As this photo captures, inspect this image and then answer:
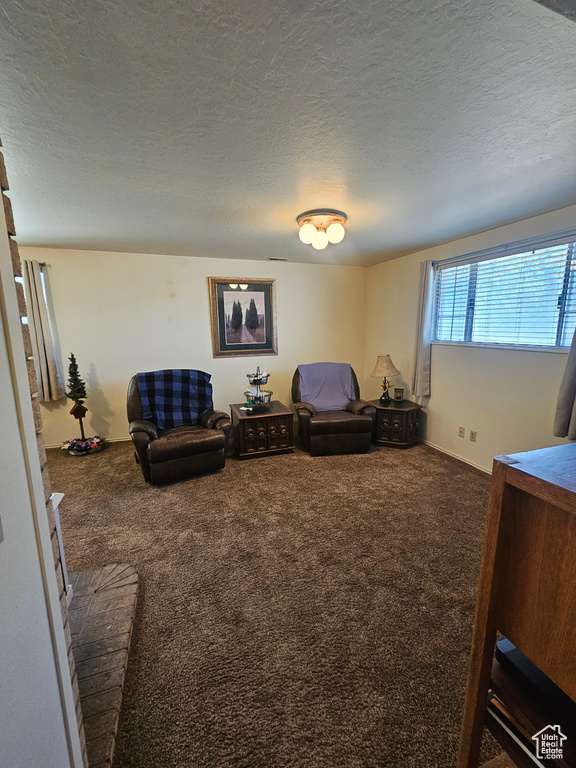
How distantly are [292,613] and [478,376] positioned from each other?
9.14ft

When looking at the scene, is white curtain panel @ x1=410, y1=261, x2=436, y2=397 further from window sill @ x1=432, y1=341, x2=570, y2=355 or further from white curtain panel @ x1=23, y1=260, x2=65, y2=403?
white curtain panel @ x1=23, y1=260, x2=65, y2=403

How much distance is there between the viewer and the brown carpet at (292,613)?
1066mm

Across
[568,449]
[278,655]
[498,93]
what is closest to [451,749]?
[278,655]

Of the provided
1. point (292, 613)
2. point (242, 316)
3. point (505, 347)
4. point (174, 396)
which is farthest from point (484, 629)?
point (242, 316)

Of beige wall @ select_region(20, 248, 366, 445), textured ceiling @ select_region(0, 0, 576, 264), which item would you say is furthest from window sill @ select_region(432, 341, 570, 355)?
beige wall @ select_region(20, 248, 366, 445)

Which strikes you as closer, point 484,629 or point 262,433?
point 484,629

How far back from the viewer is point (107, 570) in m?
1.79

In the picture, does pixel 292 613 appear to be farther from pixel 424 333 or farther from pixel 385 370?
pixel 424 333

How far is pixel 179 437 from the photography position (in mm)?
2938

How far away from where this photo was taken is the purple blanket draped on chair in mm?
3984

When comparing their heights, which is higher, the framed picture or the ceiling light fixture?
the ceiling light fixture

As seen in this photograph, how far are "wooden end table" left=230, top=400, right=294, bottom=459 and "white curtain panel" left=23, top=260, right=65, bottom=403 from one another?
7.02ft

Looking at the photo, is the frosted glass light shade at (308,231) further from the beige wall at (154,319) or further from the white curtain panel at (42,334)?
the white curtain panel at (42,334)

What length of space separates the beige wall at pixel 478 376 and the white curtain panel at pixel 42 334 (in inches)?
168
